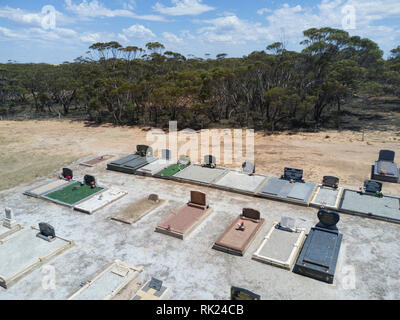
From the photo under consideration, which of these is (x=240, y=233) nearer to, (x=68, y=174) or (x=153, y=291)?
(x=153, y=291)

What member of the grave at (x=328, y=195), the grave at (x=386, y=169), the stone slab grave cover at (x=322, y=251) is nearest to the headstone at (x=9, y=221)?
the stone slab grave cover at (x=322, y=251)

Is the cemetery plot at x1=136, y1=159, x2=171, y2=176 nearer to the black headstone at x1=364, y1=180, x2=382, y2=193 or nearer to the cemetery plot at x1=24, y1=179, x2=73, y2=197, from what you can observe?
the cemetery plot at x1=24, y1=179, x2=73, y2=197

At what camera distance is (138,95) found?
4003 cm

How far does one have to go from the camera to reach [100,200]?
55.9 ft

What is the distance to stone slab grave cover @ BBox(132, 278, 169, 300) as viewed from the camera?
32.5 feet

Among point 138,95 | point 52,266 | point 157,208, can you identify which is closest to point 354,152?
point 157,208

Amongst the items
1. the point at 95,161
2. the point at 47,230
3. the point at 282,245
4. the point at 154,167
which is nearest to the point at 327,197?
the point at 282,245

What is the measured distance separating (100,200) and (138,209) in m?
2.71

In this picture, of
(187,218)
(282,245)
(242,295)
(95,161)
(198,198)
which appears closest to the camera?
(242,295)

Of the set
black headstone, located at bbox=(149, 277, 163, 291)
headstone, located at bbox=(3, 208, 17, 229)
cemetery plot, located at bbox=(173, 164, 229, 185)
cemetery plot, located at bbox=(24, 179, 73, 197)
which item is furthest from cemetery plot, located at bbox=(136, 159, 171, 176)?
black headstone, located at bbox=(149, 277, 163, 291)

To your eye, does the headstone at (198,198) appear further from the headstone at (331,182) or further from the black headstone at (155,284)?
the headstone at (331,182)

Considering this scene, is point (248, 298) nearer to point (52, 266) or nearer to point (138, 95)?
point (52, 266)
